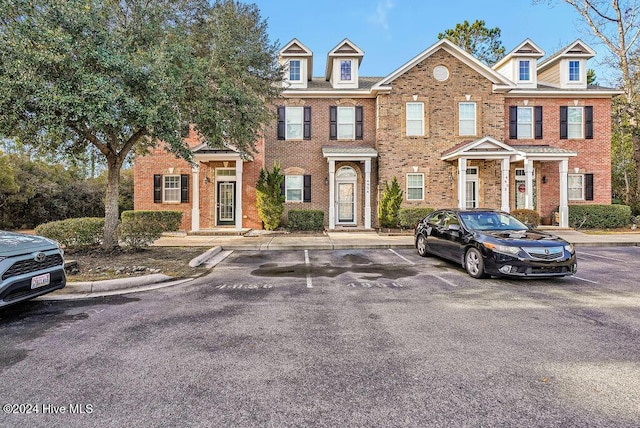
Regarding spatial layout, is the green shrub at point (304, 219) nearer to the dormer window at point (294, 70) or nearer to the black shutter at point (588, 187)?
the dormer window at point (294, 70)

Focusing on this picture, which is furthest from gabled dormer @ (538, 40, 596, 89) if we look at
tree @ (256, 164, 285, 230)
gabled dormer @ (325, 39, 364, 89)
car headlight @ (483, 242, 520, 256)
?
car headlight @ (483, 242, 520, 256)

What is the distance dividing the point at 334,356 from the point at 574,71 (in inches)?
895

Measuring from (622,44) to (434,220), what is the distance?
21200 mm

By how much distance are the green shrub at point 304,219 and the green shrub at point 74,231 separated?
27.4ft

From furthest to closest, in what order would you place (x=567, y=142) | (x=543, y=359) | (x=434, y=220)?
(x=567, y=142)
(x=434, y=220)
(x=543, y=359)

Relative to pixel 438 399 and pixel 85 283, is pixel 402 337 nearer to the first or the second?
pixel 438 399

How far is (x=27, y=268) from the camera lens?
4949mm

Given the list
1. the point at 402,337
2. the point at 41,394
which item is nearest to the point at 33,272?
the point at 41,394

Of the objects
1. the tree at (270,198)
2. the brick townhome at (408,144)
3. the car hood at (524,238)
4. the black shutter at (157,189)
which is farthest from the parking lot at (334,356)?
the black shutter at (157,189)

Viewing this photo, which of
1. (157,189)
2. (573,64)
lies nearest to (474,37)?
(573,64)

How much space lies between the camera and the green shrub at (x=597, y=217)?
58.0ft

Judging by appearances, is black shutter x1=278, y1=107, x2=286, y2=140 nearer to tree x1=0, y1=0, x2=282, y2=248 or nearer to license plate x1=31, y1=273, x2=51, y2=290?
tree x1=0, y1=0, x2=282, y2=248

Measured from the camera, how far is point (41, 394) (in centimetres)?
296

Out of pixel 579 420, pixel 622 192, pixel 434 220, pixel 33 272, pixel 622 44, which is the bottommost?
pixel 579 420
